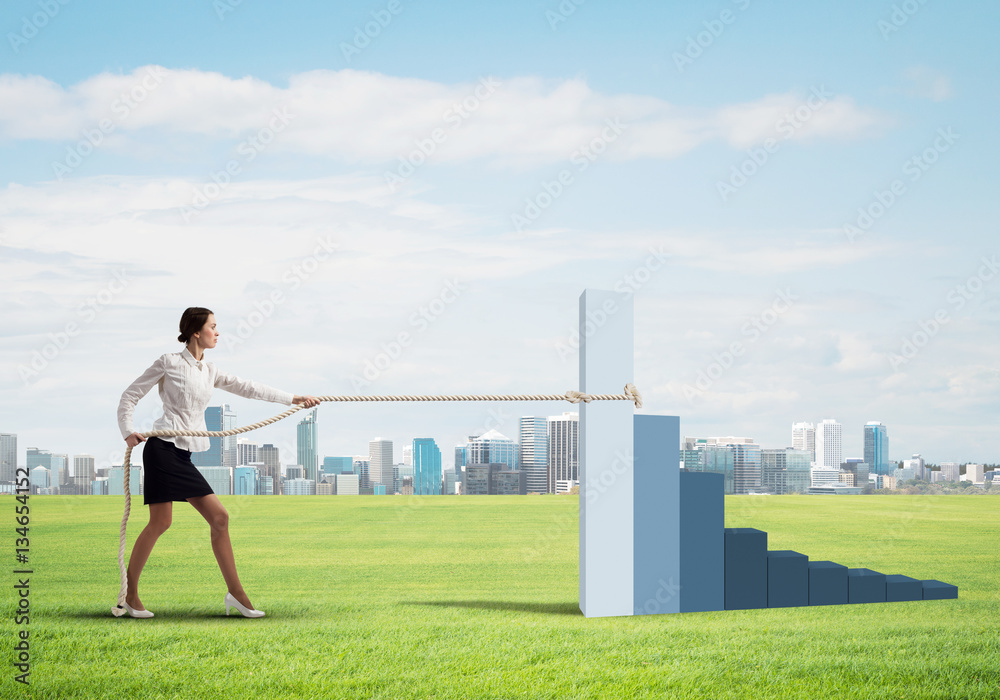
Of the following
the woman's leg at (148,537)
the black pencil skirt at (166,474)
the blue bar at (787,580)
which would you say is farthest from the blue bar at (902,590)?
the woman's leg at (148,537)

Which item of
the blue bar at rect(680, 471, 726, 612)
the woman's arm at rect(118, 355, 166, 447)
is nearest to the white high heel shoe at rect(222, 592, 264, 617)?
the woman's arm at rect(118, 355, 166, 447)

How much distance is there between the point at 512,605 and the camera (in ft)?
17.9

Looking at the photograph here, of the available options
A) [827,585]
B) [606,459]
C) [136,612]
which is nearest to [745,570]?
[827,585]

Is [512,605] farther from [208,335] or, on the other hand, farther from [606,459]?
[208,335]

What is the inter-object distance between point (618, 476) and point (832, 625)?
168 centimetres

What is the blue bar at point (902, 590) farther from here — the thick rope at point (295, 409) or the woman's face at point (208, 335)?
the woman's face at point (208, 335)

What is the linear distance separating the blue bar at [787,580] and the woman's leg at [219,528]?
3.75 m

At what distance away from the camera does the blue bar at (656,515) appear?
5.30 meters

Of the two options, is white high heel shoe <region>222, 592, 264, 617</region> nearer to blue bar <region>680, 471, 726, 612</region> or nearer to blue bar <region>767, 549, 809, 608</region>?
blue bar <region>680, 471, 726, 612</region>

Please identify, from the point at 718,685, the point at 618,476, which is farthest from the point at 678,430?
the point at 718,685

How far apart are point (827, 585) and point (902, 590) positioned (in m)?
0.66

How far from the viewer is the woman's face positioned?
181 inches

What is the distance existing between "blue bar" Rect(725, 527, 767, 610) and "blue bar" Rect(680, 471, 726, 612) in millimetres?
78

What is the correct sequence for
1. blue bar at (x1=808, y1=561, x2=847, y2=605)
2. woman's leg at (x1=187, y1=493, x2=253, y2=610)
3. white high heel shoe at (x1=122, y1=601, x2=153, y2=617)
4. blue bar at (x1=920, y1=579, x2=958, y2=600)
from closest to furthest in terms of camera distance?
woman's leg at (x1=187, y1=493, x2=253, y2=610) < white high heel shoe at (x1=122, y1=601, x2=153, y2=617) < blue bar at (x1=808, y1=561, x2=847, y2=605) < blue bar at (x1=920, y1=579, x2=958, y2=600)
